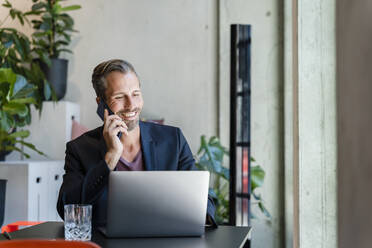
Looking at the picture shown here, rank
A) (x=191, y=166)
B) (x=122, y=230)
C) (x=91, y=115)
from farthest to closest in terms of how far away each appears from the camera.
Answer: (x=91, y=115) → (x=191, y=166) → (x=122, y=230)

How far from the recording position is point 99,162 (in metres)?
1.74

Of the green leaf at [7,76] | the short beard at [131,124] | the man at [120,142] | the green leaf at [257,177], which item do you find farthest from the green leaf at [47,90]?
the short beard at [131,124]

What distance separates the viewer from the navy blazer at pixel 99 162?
5.53 ft

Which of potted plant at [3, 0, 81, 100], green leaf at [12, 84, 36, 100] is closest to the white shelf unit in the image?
green leaf at [12, 84, 36, 100]

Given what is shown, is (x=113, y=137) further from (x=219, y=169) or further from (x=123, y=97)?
(x=219, y=169)

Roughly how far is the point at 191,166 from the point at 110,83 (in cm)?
49

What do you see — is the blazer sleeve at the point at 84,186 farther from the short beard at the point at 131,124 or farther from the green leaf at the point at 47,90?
the green leaf at the point at 47,90

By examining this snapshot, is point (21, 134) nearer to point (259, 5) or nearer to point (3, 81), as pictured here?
point (3, 81)

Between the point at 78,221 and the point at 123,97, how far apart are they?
2.53 feet

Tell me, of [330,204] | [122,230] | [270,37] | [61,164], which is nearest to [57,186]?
[61,164]

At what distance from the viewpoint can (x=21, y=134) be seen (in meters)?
3.72

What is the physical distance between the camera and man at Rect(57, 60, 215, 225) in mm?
1816

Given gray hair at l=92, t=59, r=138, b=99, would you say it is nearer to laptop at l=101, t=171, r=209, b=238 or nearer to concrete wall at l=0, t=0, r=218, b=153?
laptop at l=101, t=171, r=209, b=238
